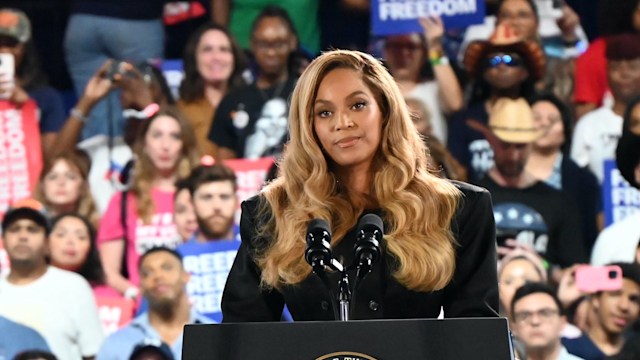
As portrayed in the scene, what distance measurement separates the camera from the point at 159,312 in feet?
21.3

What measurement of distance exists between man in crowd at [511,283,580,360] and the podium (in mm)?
3952

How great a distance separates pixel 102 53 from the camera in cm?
698

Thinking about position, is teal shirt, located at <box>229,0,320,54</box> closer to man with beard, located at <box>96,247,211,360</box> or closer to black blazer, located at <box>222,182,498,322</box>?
man with beard, located at <box>96,247,211,360</box>

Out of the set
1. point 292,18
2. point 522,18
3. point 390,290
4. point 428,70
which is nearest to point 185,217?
point 292,18

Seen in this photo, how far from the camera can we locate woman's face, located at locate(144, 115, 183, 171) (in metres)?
6.75

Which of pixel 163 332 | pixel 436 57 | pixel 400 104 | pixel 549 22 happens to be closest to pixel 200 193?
pixel 163 332

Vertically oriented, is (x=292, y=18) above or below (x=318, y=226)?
above

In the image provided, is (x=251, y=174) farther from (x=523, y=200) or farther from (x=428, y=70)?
(x=523, y=200)

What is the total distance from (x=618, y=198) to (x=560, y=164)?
1.03 ft

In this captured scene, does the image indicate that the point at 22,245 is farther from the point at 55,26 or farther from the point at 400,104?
the point at 400,104

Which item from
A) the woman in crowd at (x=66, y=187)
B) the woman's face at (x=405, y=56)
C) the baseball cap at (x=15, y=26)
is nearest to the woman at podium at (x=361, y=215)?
the woman's face at (x=405, y=56)

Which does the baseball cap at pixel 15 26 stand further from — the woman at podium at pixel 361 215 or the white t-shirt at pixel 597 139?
the woman at podium at pixel 361 215

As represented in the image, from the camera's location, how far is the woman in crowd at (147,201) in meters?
6.62

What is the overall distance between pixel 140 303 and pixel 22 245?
66 centimetres
